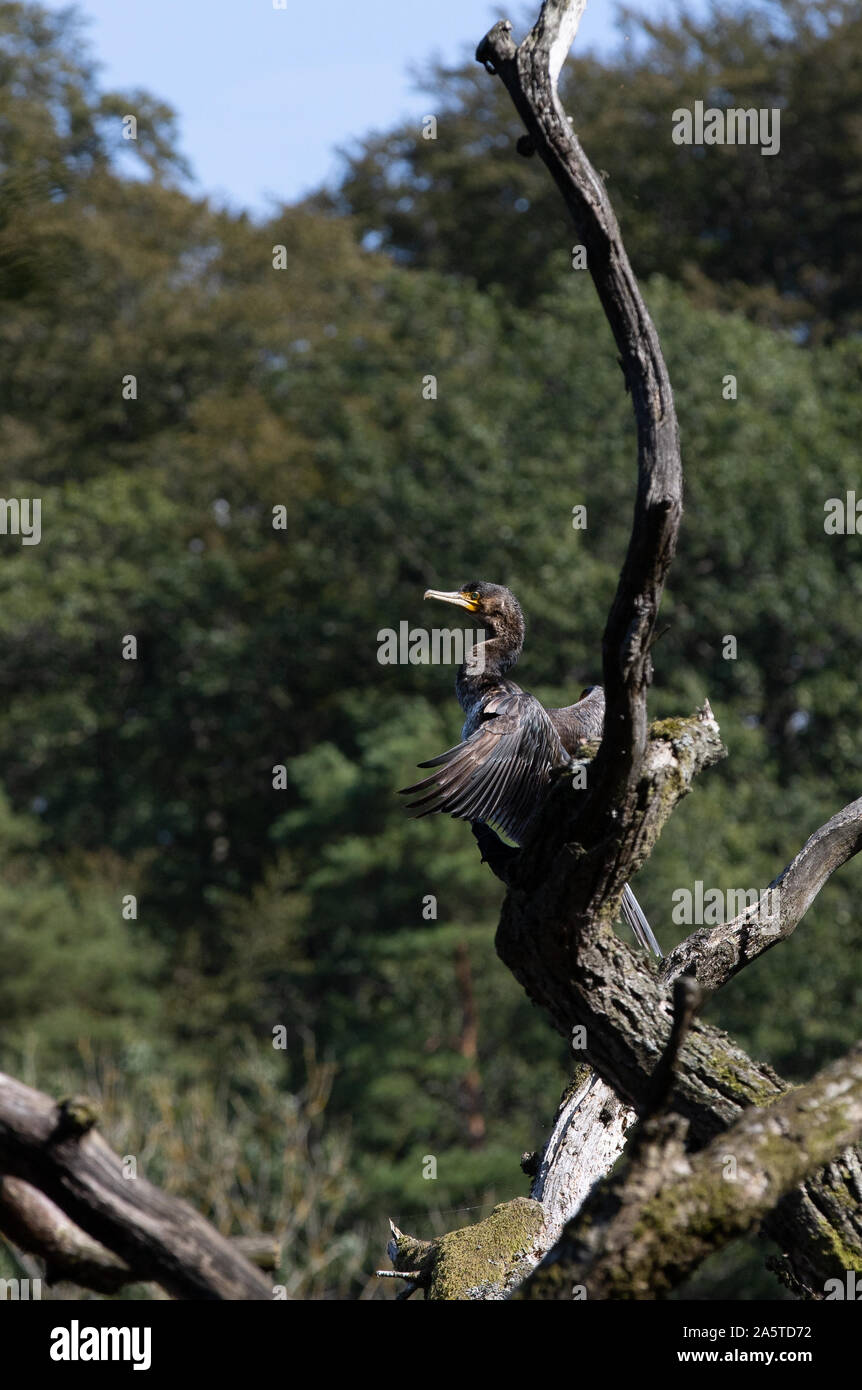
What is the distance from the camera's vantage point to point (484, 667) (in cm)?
689

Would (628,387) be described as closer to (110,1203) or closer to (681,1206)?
(681,1206)

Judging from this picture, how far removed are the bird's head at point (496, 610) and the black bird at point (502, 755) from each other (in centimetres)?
21

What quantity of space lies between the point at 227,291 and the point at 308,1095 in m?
A: 19.2

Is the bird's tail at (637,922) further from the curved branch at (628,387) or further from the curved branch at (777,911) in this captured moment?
the curved branch at (628,387)

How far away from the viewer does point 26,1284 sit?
1338cm

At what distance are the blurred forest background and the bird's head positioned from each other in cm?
1278

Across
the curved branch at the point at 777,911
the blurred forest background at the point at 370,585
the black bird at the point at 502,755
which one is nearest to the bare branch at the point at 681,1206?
the black bird at the point at 502,755

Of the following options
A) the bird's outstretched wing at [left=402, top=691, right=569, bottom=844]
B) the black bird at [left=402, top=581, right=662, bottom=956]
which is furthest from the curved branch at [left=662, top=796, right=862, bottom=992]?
the bird's outstretched wing at [left=402, top=691, right=569, bottom=844]

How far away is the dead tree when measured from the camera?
12.5 ft

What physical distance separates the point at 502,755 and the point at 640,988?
127 centimetres
